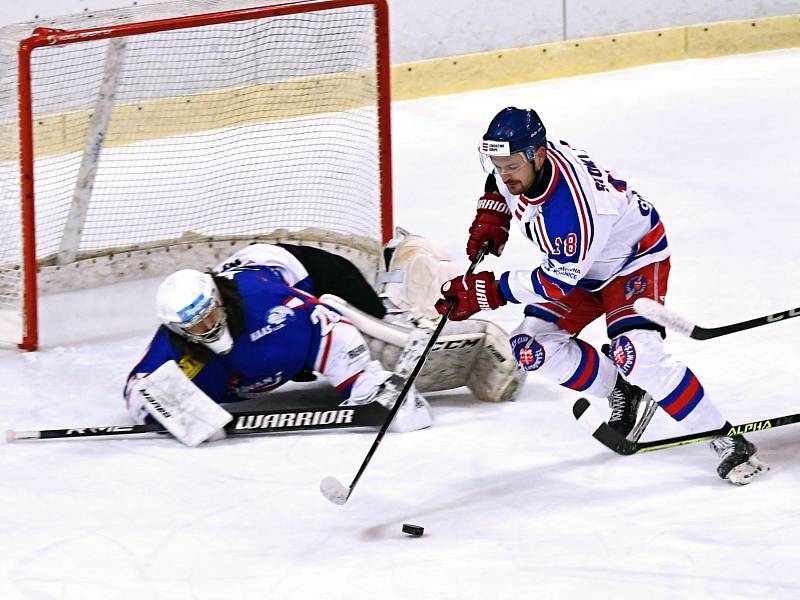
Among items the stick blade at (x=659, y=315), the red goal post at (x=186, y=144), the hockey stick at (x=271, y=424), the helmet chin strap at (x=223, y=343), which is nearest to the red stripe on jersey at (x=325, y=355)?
the hockey stick at (x=271, y=424)

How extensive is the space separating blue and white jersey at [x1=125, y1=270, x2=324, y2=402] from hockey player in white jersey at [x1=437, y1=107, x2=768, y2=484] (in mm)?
515

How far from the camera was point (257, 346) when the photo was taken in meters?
3.87

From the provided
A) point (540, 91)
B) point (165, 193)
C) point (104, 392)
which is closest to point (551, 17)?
point (540, 91)

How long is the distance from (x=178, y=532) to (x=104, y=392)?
1.08m

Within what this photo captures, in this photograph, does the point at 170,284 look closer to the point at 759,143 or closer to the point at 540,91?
the point at 759,143

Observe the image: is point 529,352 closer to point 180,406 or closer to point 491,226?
point 491,226

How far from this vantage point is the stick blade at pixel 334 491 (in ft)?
10.9

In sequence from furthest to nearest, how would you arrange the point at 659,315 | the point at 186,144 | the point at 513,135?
the point at 186,144, the point at 513,135, the point at 659,315

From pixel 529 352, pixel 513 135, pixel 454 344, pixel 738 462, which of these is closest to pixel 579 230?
pixel 513 135

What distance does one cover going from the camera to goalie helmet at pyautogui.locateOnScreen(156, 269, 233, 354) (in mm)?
3631

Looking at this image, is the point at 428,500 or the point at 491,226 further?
the point at 491,226

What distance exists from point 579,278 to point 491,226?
1.58 feet

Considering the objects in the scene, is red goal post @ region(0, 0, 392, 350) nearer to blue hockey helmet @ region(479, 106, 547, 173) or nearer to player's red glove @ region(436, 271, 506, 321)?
player's red glove @ region(436, 271, 506, 321)

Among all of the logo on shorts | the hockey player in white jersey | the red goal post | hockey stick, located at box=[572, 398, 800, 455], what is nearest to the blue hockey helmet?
the hockey player in white jersey
